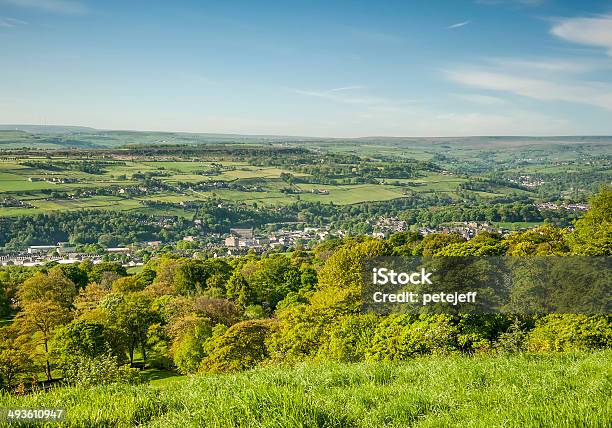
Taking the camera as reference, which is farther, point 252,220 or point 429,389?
point 252,220

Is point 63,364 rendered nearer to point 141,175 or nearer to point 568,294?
point 568,294

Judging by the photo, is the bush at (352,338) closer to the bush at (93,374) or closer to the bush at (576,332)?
the bush at (576,332)

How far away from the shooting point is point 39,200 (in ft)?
507

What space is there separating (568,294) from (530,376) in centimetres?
2048

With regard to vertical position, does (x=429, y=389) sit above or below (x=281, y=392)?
below

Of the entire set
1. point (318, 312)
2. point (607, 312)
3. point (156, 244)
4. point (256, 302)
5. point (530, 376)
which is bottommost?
point (156, 244)

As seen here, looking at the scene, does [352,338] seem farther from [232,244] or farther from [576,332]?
[232,244]

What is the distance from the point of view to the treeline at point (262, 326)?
21203 mm

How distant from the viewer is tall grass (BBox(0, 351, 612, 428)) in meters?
4.37

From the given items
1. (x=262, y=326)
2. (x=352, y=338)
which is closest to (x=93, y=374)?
(x=352, y=338)

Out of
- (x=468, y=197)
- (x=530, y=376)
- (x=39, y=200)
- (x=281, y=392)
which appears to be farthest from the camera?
(x=468, y=197)


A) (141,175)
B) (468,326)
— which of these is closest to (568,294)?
(468,326)

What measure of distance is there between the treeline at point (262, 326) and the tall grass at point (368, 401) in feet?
17.4

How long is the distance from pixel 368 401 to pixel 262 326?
27607mm
